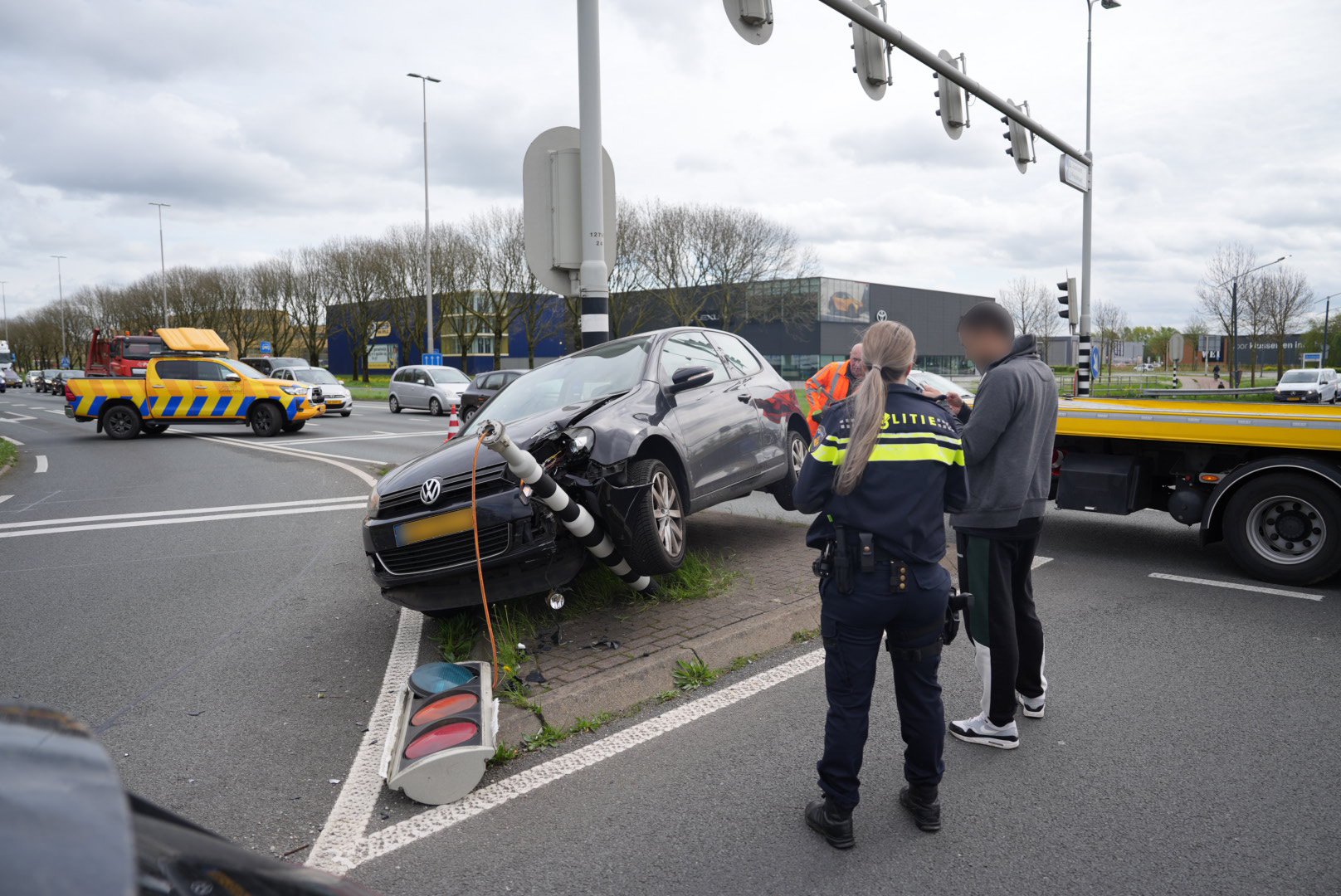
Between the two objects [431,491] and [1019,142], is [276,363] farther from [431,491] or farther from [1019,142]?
[431,491]

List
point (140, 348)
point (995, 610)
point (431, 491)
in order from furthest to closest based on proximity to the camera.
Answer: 1. point (140, 348)
2. point (431, 491)
3. point (995, 610)

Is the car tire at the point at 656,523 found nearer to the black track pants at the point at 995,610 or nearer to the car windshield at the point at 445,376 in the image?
the black track pants at the point at 995,610

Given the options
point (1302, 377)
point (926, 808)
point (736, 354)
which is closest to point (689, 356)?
point (736, 354)

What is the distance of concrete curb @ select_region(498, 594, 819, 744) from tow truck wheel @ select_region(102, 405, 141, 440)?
19.8 meters

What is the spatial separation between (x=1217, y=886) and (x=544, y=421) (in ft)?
13.2

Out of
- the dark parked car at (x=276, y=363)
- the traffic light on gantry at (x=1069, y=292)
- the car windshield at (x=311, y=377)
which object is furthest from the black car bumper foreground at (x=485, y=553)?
the dark parked car at (x=276, y=363)

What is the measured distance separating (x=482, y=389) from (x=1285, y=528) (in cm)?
2200

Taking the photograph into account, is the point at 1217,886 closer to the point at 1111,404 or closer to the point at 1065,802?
the point at 1065,802

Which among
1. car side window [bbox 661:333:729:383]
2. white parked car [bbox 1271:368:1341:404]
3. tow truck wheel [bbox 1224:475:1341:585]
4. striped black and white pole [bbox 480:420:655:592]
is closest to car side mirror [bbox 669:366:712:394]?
car side window [bbox 661:333:729:383]

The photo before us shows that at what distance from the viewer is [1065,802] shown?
11.3ft

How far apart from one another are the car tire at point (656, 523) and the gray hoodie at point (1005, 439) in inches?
77.8

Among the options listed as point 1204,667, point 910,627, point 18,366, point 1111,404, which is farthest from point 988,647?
point 18,366

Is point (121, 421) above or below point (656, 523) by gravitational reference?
below

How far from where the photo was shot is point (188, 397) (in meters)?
21.0
